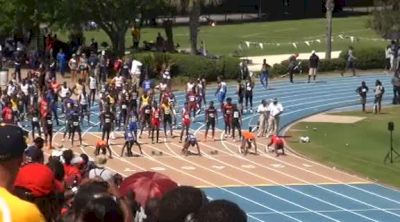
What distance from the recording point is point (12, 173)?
17.9 feet

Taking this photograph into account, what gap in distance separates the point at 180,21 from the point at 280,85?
30293 mm

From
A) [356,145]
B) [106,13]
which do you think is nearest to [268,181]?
[356,145]

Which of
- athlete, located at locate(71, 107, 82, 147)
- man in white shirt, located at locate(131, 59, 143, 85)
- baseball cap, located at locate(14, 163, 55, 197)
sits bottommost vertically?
athlete, located at locate(71, 107, 82, 147)

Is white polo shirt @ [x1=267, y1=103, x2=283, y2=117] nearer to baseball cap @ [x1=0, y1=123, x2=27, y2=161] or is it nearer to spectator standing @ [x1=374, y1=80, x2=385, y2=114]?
spectator standing @ [x1=374, y1=80, x2=385, y2=114]

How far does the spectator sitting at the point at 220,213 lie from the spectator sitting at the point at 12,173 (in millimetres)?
819

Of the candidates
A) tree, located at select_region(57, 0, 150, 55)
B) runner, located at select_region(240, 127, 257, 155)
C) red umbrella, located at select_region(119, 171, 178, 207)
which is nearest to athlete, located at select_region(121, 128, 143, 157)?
runner, located at select_region(240, 127, 257, 155)

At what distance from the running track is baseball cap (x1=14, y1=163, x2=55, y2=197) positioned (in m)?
17.6

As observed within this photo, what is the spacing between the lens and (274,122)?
35406 mm

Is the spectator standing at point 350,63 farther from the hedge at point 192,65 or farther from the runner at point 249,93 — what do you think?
the runner at point 249,93

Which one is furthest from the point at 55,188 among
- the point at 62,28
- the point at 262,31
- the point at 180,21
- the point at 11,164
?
the point at 180,21

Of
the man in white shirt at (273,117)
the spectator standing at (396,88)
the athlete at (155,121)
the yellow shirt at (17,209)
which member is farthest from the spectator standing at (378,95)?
the yellow shirt at (17,209)

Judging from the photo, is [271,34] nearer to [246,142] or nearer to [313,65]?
[313,65]

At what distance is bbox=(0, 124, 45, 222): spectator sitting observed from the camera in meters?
5.05

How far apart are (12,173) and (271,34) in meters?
66.7
